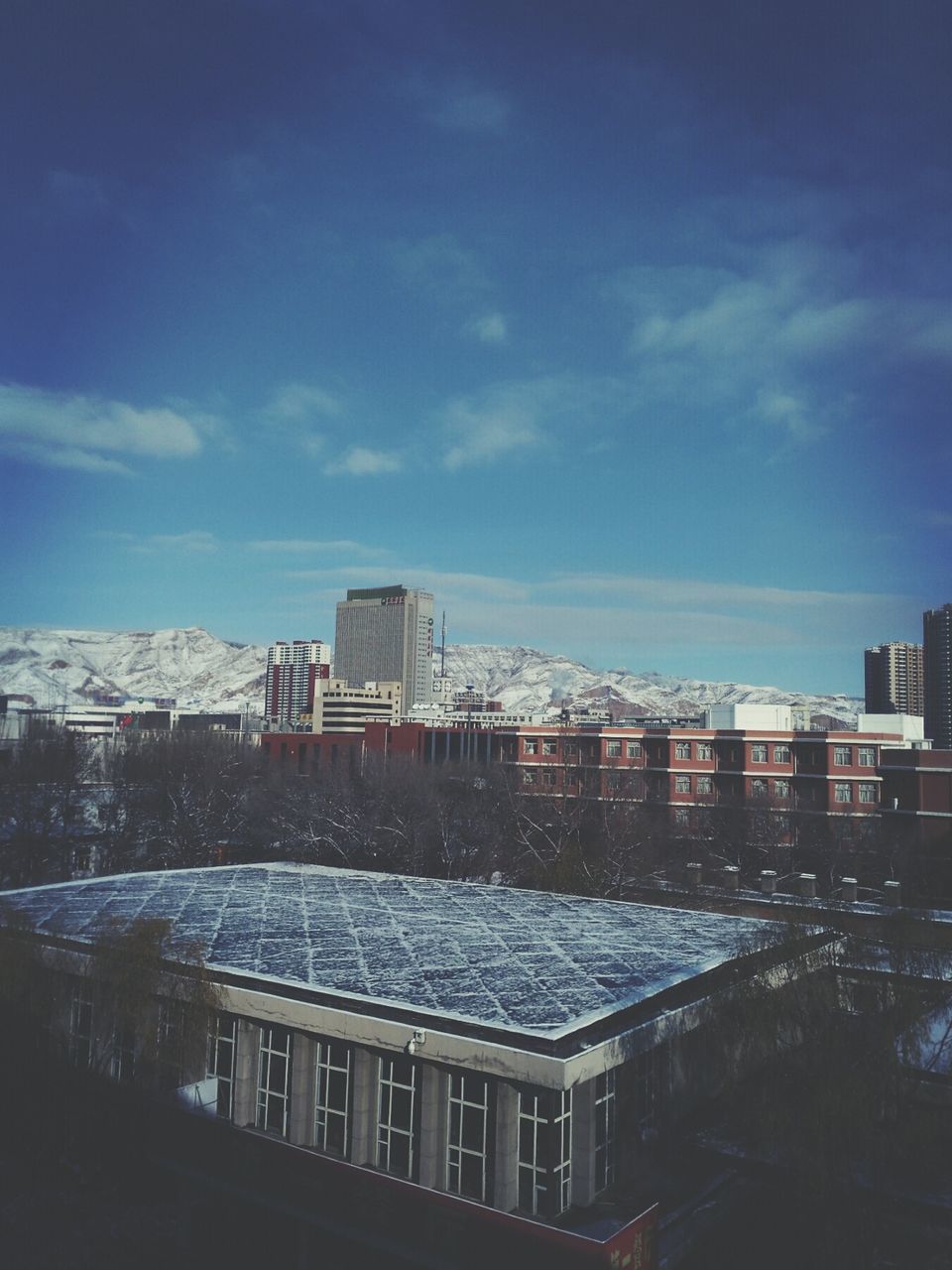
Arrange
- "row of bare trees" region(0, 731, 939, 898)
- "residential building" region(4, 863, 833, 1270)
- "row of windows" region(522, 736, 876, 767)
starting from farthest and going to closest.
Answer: "row of windows" region(522, 736, 876, 767) < "row of bare trees" region(0, 731, 939, 898) < "residential building" region(4, 863, 833, 1270)

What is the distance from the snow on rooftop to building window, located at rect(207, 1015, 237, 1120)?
1234mm

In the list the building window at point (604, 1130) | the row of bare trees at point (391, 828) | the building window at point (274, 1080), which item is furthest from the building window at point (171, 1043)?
the row of bare trees at point (391, 828)

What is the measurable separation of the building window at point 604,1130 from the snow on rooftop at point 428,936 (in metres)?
1.34

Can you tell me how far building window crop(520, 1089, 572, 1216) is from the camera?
61.8 ft

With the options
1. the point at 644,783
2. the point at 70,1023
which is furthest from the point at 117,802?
the point at 70,1023

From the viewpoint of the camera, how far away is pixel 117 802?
80.5m

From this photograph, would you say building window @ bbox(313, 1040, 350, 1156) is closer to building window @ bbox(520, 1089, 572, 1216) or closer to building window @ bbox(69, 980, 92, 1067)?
building window @ bbox(520, 1089, 572, 1216)

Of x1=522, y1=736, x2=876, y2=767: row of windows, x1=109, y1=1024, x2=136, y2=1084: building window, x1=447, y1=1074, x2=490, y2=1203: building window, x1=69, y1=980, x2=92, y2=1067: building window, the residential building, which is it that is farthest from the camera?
x1=522, y1=736, x2=876, y2=767: row of windows

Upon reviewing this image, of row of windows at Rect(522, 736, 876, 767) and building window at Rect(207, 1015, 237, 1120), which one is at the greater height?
row of windows at Rect(522, 736, 876, 767)

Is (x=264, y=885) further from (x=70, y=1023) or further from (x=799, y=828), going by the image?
(x=799, y=828)

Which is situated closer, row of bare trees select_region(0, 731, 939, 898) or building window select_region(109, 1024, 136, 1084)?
building window select_region(109, 1024, 136, 1084)

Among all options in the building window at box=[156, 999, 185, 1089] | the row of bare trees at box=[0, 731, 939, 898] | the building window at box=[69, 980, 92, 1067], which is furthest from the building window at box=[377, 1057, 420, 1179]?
the row of bare trees at box=[0, 731, 939, 898]

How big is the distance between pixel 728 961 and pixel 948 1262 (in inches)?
324

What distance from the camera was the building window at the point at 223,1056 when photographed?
2292cm
